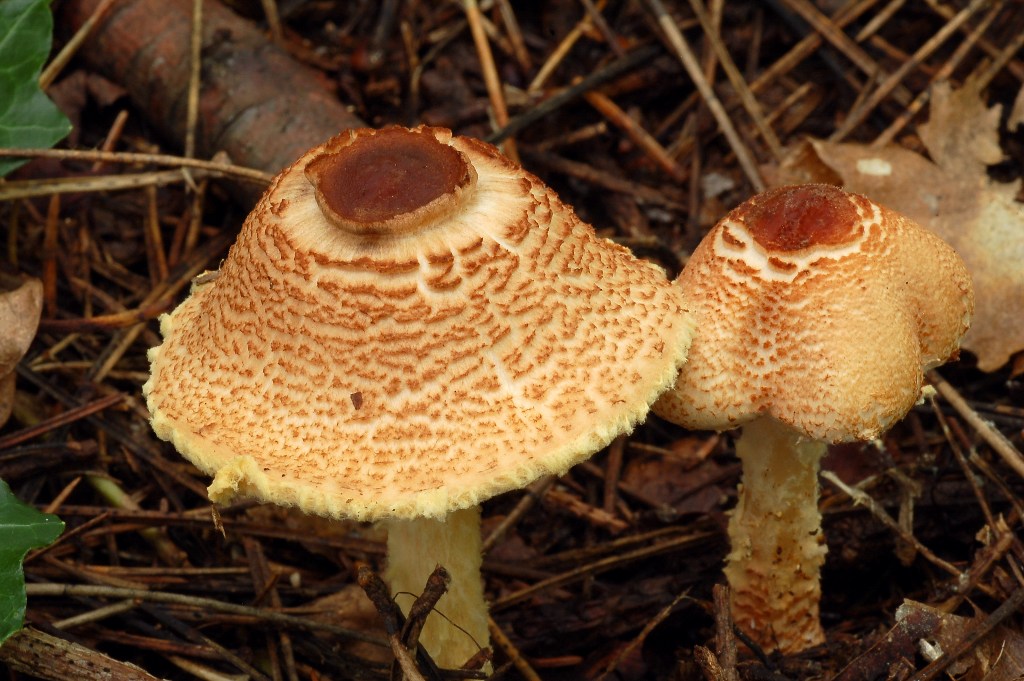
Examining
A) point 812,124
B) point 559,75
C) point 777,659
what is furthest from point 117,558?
point 812,124

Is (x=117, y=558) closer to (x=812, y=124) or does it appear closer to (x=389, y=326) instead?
(x=389, y=326)

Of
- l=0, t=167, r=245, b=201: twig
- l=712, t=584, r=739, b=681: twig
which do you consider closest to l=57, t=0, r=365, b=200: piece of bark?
l=0, t=167, r=245, b=201: twig

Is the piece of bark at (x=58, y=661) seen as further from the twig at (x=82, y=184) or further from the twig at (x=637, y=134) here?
the twig at (x=637, y=134)

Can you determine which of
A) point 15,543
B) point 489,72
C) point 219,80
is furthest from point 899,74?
point 15,543

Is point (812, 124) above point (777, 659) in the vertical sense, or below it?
above

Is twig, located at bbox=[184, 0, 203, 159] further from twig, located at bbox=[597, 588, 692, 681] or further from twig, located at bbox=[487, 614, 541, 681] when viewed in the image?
twig, located at bbox=[597, 588, 692, 681]

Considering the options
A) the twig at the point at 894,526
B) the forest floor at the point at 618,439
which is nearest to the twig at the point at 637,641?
the forest floor at the point at 618,439
